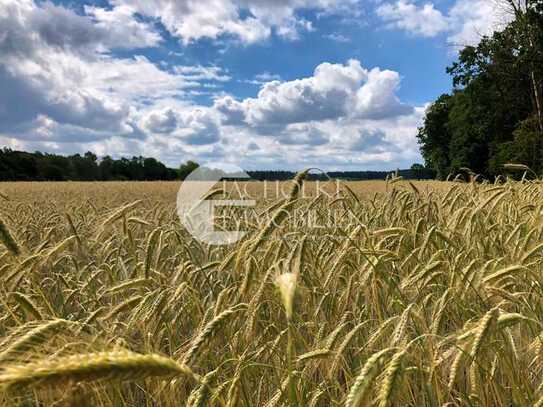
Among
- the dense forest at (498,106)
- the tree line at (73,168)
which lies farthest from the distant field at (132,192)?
the tree line at (73,168)

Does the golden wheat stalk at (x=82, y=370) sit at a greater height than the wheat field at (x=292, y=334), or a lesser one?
greater

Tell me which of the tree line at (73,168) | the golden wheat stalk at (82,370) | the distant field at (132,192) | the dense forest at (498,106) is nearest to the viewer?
the golden wheat stalk at (82,370)

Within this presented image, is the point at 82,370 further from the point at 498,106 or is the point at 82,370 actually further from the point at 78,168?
the point at 78,168

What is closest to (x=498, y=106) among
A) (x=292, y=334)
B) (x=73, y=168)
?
(x=292, y=334)

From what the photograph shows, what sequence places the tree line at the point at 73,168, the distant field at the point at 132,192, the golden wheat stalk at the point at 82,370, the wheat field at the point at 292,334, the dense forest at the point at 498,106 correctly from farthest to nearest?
the tree line at the point at 73,168 → the dense forest at the point at 498,106 → the distant field at the point at 132,192 → the wheat field at the point at 292,334 → the golden wheat stalk at the point at 82,370

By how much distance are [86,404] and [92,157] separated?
6322cm

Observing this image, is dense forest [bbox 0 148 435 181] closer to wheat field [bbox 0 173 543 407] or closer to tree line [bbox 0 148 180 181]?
tree line [bbox 0 148 180 181]

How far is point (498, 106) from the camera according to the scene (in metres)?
30.7

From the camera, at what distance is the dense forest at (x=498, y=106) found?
78.8ft

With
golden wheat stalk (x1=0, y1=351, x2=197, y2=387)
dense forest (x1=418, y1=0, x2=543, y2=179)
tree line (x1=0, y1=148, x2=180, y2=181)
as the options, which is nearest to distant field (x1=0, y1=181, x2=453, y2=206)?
golden wheat stalk (x1=0, y1=351, x2=197, y2=387)

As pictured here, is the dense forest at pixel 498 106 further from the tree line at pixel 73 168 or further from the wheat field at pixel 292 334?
the tree line at pixel 73 168

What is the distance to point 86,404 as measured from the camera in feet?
3.69

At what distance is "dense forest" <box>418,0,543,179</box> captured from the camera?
24031 mm

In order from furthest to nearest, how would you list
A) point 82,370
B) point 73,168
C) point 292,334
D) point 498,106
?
point 73,168
point 498,106
point 292,334
point 82,370
